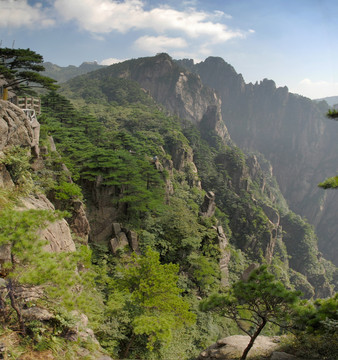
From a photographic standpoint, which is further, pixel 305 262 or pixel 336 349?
pixel 305 262

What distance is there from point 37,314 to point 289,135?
157m

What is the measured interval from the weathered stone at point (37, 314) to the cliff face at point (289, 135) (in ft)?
402

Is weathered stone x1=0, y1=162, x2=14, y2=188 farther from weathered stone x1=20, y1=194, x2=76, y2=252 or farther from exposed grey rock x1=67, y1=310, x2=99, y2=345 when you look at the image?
exposed grey rock x1=67, y1=310, x2=99, y2=345

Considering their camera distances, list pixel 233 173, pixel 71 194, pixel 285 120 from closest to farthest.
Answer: pixel 71 194 → pixel 233 173 → pixel 285 120

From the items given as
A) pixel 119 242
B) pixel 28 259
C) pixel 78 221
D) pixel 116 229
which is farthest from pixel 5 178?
pixel 116 229

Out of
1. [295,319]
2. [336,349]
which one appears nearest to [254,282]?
[295,319]

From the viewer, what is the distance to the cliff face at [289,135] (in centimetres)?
11914

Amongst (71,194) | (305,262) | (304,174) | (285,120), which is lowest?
(305,262)

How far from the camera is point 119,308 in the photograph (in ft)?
36.0

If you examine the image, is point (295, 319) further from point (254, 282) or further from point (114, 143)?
point (114, 143)

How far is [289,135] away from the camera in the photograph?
144 metres

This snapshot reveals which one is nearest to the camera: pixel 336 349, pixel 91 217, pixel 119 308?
pixel 336 349

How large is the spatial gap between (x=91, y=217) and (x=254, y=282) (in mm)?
14867

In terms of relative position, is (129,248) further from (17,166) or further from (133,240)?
(17,166)
